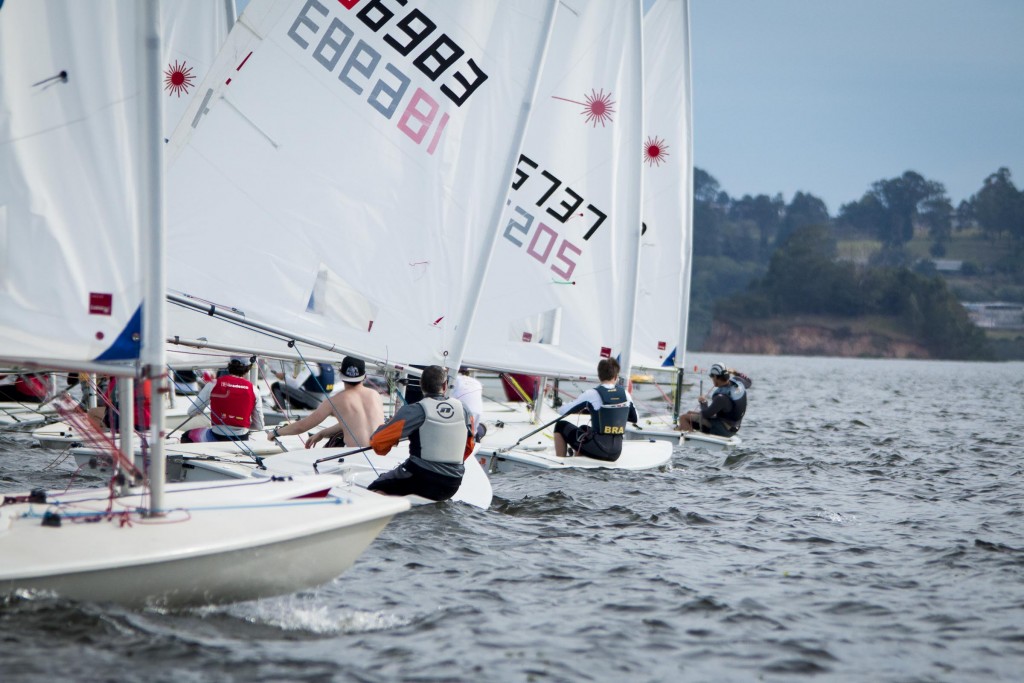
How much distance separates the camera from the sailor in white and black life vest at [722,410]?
50.5 feet

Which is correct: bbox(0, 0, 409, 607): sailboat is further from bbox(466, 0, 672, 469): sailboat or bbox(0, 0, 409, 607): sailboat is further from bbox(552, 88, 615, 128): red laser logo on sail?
bbox(552, 88, 615, 128): red laser logo on sail

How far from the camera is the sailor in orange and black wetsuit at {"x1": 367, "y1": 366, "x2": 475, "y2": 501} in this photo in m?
8.28

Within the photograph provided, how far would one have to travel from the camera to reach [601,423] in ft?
37.6

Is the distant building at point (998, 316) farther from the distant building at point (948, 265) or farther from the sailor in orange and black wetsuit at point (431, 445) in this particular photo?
the sailor in orange and black wetsuit at point (431, 445)

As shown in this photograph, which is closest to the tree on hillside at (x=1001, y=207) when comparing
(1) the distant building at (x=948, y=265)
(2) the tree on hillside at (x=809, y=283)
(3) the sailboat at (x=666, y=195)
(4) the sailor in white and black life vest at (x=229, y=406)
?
(1) the distant building at (x=948, y=265)

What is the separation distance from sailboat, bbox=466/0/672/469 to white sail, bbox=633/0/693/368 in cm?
436

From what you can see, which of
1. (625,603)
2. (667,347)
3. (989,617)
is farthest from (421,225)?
(667,347)

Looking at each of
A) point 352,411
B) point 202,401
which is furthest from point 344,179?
point 202,401

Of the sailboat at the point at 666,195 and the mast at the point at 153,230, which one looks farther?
the sailboat at the point at 666,195

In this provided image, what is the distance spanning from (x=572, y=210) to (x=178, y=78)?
425cm

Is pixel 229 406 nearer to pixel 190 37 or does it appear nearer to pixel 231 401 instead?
pixel 231 401

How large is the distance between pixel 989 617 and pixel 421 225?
4.96 m

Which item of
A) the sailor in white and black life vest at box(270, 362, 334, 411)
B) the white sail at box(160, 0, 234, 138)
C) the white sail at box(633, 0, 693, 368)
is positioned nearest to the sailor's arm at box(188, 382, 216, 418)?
the white sail at box(160, 0, 234, 138)

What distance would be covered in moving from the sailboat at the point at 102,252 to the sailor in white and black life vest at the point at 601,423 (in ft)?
19.3
